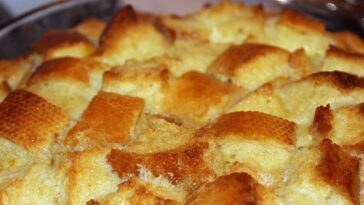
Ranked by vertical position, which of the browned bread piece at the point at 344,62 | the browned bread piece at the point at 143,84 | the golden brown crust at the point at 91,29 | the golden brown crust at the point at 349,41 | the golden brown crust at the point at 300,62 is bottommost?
the golden brown crust at the point at 349,41

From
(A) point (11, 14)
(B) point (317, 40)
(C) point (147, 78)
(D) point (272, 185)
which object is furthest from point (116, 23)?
(A) point (11, 14)

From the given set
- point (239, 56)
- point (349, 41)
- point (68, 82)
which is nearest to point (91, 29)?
point (68, 82)

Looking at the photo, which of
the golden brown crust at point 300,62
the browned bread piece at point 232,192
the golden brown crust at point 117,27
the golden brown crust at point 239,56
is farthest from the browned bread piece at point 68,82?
the golden brown crust at point 300,62

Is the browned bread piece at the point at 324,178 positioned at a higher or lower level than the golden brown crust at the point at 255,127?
lower

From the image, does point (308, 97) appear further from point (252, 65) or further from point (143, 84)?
point (143, 84)

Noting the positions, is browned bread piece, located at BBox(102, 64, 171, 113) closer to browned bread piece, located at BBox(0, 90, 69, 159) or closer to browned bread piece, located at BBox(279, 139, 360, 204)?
browned bread piece, located at BBox(0, 90, 69, 159)

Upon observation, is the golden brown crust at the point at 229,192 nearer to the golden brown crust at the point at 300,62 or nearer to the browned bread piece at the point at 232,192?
the browned bread piece at the point at 232,192

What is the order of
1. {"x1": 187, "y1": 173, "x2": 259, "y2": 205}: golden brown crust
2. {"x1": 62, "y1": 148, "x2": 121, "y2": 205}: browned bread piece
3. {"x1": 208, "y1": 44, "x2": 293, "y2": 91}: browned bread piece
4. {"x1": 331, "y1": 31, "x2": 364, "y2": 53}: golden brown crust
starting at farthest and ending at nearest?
{"x1": 331, "y1": 31, "x2": 364, "y2": 53}: golden brown crust
{"x1": 208, "y1": 44, "x2": 293, "y2": 91}: browned bread piece
{"x1": 62, "y1": 148, "x2": 121, "y2": 205}: browned bread piece
{"x1": 187, "y1": 173, "x2": 259, "y2": 205}: golden brown crust

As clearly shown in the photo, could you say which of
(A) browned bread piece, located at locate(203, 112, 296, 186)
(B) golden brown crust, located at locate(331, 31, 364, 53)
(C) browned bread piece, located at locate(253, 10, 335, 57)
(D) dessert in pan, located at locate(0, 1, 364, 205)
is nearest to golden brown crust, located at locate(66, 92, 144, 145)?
(D) dessert in pan, located at locate(0, 1, 364, 205)
